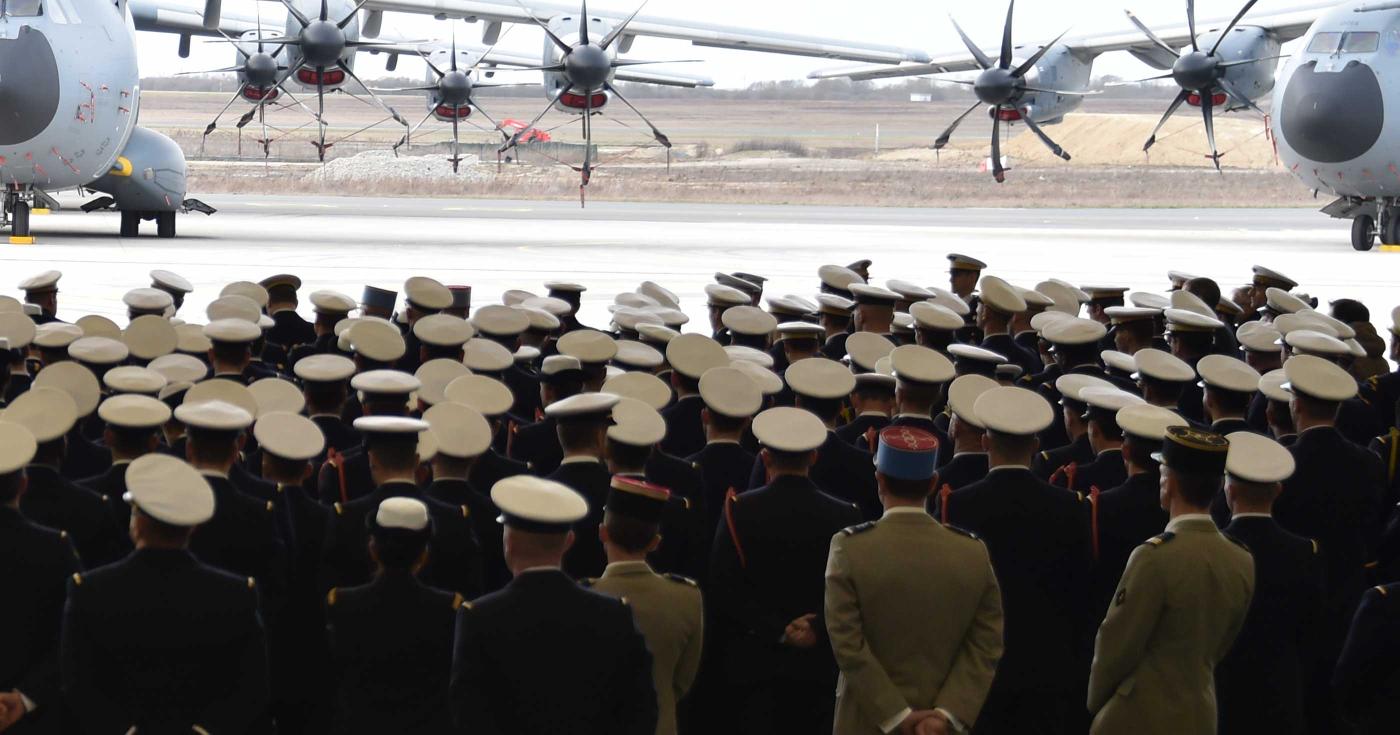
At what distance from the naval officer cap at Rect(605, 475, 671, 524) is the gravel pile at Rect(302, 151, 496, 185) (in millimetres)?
56343

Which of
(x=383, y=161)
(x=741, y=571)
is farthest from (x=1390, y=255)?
(x=383, y=161)

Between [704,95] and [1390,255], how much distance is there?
117 meters

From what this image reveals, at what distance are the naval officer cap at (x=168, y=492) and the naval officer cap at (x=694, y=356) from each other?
2.98 meters

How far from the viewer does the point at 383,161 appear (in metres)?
65.5

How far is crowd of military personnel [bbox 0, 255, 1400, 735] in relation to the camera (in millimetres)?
3787

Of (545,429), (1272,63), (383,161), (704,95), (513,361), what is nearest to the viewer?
(545,429)

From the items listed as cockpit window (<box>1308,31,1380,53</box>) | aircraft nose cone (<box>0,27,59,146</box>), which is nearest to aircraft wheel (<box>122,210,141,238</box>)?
aircraft nose cone (<box>0,27,59,146</box>)

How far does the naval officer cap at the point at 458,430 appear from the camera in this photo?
489cm

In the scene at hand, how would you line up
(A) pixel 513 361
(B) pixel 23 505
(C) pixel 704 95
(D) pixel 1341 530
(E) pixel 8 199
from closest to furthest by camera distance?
(B) pixel 23 505 < (D) pixel 1341 530 < (A) pixel 513 361 < (E) pixel 8 199 < (C) pixel 704 95

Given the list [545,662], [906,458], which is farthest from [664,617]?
[906,458]

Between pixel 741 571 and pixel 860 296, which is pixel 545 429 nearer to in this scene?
pixel 741 571

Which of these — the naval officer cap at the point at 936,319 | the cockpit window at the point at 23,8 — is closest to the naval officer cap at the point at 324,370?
the naval officer cap at the point at 936,319

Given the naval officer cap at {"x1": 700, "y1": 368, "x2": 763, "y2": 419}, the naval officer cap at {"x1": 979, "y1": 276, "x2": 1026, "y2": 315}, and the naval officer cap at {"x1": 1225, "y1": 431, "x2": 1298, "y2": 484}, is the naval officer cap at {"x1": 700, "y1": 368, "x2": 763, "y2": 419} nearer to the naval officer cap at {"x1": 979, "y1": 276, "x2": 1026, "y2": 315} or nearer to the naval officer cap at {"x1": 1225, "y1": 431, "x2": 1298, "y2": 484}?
the naval officer cap at {"x1": 1225, "y1": 431, "x2": 1298, "y2": 484}

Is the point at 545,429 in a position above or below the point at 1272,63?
below
